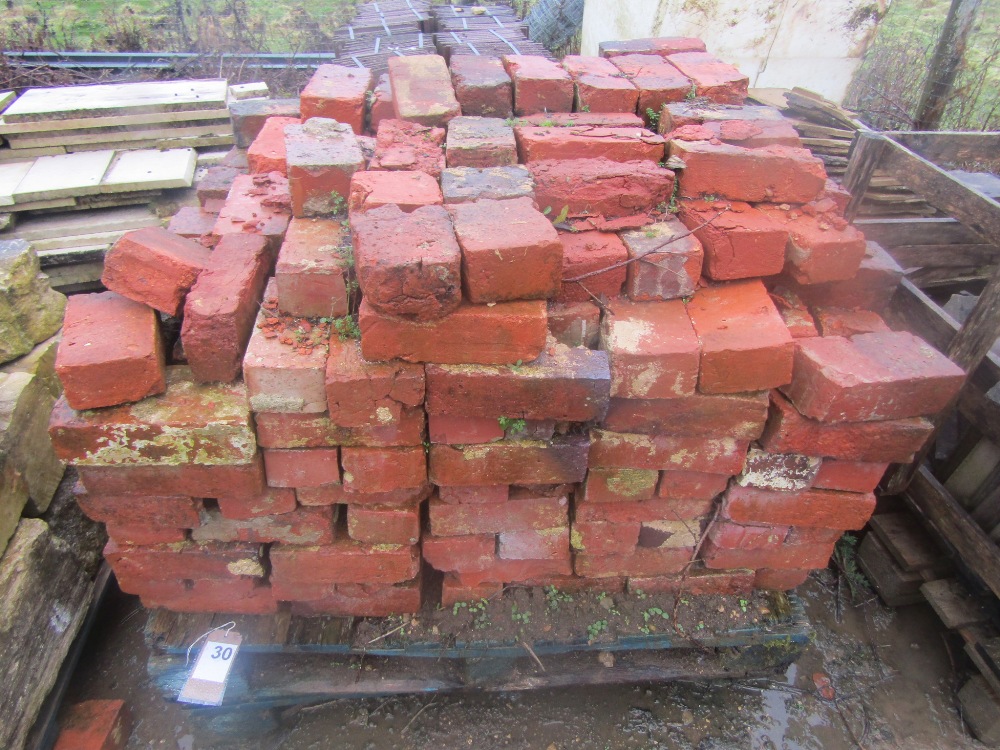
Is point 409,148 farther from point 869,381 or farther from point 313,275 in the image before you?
point 869,381

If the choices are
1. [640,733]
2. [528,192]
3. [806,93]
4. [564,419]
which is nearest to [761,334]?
[564,419]

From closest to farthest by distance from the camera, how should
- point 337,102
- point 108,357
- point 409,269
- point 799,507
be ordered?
point 409,269, point 108,357, point 799,507, point 337,102

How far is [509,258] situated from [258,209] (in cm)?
140

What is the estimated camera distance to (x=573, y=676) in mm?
2818

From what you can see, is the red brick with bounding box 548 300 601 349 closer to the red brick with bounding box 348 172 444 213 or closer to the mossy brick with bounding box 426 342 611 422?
the mossy brick with bounding box 426 342 611 422

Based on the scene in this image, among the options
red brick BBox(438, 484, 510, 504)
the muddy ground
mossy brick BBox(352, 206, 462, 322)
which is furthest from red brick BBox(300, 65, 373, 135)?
the muddy ground

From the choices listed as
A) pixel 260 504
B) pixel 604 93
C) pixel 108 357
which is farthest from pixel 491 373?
pixel 604 93

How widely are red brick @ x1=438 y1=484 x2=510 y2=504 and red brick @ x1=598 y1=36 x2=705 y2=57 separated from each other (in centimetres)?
268

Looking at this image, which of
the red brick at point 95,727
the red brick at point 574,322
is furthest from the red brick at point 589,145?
the red brick at point 95,727

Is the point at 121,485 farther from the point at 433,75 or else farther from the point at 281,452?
the point at 433,75

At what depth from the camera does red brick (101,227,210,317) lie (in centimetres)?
223

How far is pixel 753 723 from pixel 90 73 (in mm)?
9088

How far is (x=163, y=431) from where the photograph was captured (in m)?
2.14

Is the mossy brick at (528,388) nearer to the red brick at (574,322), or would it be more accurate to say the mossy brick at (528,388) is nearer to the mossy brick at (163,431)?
the red brick at (574,322)
